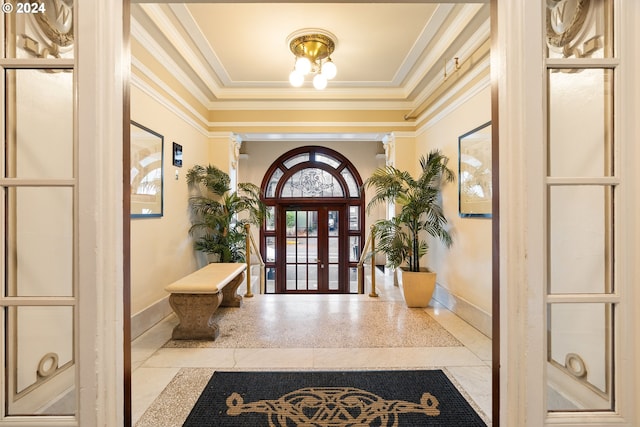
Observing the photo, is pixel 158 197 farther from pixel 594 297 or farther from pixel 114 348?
pixel 594 297

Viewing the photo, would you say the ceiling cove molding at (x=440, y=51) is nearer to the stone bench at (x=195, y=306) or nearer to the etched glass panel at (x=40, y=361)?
the stone bench at (x=195, y=306)

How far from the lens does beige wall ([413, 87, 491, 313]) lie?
3.16 metres

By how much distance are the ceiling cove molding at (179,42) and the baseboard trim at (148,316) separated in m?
2.76

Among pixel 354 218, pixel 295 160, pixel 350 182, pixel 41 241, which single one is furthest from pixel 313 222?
pixel 41 241

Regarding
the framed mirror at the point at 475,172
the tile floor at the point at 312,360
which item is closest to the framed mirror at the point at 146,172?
the tile floor at the point at 312,360

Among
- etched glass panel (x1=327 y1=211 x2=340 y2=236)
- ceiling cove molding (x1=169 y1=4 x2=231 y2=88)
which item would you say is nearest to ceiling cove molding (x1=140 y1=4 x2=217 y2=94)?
ceiling cove molding (x1=169 y1=4 x2=231 y2=88)

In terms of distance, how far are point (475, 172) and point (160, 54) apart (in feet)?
11.7

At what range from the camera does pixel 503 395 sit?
121 centimetres

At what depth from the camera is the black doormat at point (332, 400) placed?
1.80 m

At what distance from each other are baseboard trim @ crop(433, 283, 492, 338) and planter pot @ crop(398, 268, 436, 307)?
235 mm

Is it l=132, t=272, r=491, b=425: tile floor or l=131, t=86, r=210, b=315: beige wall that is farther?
l=131, t=86, r=210, b=315: beige wall

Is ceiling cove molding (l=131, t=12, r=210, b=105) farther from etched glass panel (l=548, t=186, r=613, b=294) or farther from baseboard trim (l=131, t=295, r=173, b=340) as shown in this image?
etched glass panel (l=548, t=186, r=613, b=294)

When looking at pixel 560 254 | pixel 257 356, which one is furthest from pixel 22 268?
pixel 560 254

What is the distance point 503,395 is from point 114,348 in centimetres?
149
